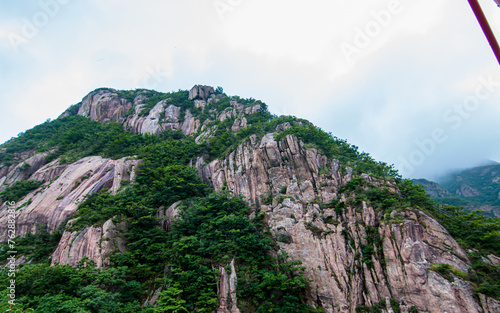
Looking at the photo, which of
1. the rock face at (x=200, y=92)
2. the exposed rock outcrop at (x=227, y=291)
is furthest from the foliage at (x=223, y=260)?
the rock face at (x=200, y=92)

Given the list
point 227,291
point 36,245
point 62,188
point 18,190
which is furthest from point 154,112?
point 227,291

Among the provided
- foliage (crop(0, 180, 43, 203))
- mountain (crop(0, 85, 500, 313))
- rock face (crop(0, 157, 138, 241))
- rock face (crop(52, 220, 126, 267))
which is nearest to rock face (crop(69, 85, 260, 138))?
mountain (crop(0, 85, 500, 313))

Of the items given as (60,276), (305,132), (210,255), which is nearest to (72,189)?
(60,276)

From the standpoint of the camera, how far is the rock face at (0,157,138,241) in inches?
798

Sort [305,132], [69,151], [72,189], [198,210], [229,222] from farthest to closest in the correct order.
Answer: [69,151] → [305,132] → [72,189] → [198,210] → [229,222]

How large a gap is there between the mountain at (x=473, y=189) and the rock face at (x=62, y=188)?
5263 centimetres

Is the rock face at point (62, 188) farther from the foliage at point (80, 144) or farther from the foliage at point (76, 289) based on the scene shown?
the foliage at point (76, 289)

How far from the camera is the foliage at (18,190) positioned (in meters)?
23.3

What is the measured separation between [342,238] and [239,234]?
8.15 meters

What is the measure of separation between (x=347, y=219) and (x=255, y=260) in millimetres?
8212

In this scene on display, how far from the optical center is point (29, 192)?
24.2 m

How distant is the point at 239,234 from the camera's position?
17500mm

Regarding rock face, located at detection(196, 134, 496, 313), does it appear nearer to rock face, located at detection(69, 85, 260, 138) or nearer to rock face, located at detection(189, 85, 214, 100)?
rock face, located at detection(69, 85, 260, 138)

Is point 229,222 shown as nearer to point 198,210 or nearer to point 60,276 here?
point 198,210
